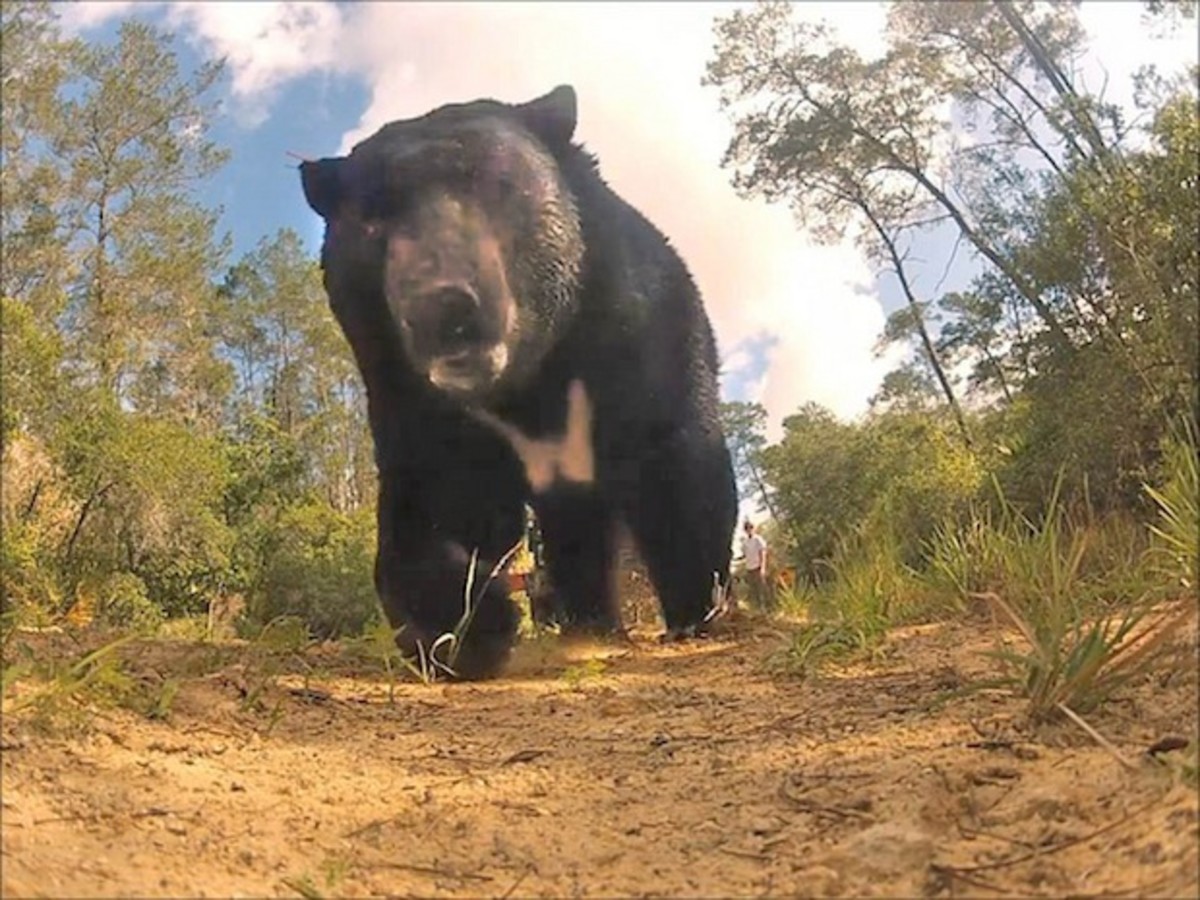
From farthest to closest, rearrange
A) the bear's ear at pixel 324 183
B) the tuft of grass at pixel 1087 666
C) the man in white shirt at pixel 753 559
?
the man in white shirt at pixel 753 559 → the bear's ear at pixel 324 183 → the tuft of grass at pixel 1087 666

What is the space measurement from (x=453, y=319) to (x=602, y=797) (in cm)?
174

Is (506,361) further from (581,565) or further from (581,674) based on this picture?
(581,565)

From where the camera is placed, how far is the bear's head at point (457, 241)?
11.7ft

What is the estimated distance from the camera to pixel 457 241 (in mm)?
3594

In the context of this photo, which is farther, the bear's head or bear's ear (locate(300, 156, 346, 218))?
bear's ear (locate(300, 156, 346, 218))

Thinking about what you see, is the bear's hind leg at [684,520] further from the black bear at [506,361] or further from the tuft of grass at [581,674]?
the tuft of grass at [581,674]

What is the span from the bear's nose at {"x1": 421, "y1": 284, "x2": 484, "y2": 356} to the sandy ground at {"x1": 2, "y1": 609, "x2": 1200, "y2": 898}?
43.5 inches

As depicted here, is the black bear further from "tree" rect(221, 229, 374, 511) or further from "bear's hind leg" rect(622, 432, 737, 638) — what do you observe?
"tree" rect(221, 229, 374, 511)

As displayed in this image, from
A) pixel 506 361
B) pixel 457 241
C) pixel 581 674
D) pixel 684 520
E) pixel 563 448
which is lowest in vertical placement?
pixel 581 674

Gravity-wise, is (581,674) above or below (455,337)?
below

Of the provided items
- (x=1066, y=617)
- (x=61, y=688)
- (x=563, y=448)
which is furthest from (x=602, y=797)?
(x=563, y=448)

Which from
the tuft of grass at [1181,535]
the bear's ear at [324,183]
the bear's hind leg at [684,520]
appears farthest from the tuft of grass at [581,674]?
the bear's ear at [324,183]

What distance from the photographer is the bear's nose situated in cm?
349

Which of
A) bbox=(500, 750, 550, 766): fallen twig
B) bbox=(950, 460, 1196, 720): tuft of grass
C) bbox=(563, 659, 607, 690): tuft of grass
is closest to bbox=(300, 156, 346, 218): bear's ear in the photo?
bbox=(563, 659, 607, 690): tuft of grass
